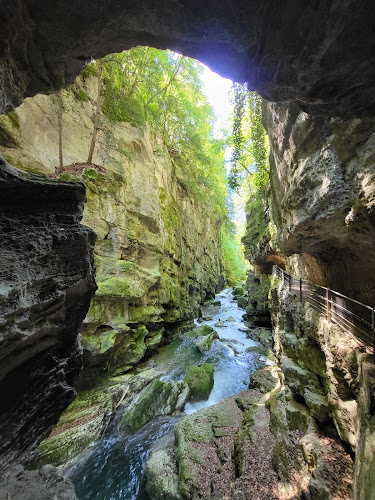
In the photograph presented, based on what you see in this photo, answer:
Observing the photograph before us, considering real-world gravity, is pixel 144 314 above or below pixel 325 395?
below

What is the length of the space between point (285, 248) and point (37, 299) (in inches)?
281

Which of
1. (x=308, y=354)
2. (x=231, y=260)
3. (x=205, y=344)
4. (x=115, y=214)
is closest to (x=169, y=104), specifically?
(x=115, y=214)

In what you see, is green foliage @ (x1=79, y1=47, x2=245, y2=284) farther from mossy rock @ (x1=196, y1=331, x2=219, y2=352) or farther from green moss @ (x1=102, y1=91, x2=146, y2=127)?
mossy rock @ (x1=196, y1=331, x2=219, y2=352)

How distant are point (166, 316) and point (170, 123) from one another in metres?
16.0

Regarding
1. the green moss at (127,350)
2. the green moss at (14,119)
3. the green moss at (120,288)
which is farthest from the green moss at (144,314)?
the green moss at (14,119)

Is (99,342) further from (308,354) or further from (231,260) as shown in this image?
(231,260)

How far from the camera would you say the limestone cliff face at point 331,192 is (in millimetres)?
3816

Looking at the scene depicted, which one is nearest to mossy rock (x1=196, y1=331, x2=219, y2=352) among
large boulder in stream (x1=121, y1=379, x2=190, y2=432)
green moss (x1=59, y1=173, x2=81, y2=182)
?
large boulder in stream (x1=121, y1=379, x2=190, y2=432)

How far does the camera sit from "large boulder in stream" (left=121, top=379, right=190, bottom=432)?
7012 mm

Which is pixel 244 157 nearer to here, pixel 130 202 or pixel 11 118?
pixel 130 202

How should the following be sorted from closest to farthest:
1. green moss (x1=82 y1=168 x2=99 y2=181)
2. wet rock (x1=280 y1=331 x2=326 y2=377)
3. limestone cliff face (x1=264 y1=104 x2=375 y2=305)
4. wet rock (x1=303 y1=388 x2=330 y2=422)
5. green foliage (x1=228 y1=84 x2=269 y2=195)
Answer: limestone cliff face (x1=264 y1=104 x2=375 y2=305), wet rock (x1=303 y1=388 x2=330 y2=422), wet rock (x1=280 y1=331 x2=326 y2=377), green moss (x1=82 y1=168 x2=99 y2=181), green foliage (x1=228 y1=84 x2=269 y2=195)

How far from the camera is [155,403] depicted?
754 centimetres

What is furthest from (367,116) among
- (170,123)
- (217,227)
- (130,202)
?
(217,227)

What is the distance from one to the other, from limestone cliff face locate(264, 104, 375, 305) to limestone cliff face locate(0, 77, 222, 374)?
814cm
